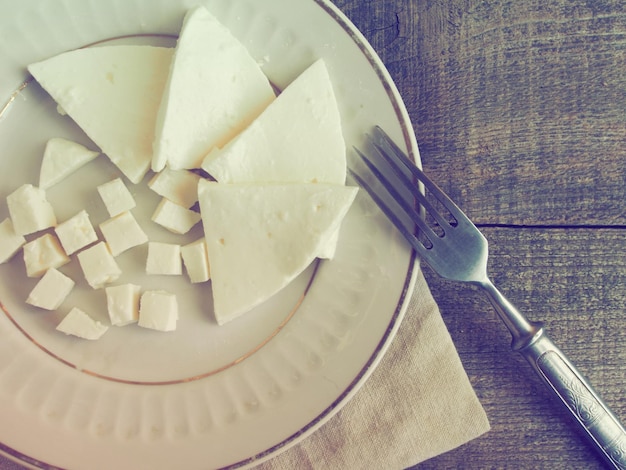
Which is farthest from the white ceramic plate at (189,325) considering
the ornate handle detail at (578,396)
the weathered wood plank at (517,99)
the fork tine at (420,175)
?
the ornate handle detail at (578,396)

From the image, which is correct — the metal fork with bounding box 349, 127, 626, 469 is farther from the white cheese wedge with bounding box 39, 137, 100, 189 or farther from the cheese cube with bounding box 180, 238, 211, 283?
the white cheese wedge with bounding box 39, 137, 100, 189

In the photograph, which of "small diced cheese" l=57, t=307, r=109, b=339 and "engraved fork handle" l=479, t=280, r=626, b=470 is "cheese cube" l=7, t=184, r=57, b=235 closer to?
"small diced cheese" l=57, t=307, r=109, b=339

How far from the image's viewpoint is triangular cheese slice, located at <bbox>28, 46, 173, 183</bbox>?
797 millimetres

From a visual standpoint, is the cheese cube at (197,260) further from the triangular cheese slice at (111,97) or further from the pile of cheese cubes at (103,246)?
the triangular cheese slice at (111,97)

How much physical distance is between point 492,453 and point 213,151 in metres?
0.68

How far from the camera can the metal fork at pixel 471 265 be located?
30.8 inches

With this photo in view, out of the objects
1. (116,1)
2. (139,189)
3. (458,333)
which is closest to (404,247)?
(458,333)

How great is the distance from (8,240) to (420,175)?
642mm

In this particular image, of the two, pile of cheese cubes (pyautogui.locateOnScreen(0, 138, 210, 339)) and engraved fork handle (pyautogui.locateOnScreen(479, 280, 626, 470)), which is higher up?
pile of cheese cubes (pyautogui.locateOnScreen(0, 138, 210, 339))

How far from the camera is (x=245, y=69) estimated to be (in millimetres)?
796

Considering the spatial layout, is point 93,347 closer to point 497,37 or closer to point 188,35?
point 188,35

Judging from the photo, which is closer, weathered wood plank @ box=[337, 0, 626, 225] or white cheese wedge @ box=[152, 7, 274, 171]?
white cheese wedge @ box=[152, 7, 274, 171]

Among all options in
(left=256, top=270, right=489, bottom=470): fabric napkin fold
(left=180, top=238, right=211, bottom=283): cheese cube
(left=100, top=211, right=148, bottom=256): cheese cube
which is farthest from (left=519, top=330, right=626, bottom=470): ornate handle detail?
(left=100, top=211, right=148, bottom=256): cheese cube

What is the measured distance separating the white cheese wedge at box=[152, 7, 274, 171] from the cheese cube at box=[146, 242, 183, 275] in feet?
0.40
